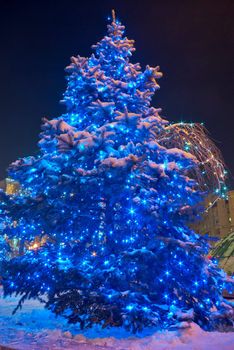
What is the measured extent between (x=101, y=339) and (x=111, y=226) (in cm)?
259

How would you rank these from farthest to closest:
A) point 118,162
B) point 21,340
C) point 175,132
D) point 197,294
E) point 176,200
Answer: point 175,132 → point 176,200 → point 197,294 → point 118,162 → point 21,340

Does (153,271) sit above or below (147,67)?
below

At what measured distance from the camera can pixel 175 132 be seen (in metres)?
9.31

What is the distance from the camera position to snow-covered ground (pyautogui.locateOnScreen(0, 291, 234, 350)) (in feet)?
20.0

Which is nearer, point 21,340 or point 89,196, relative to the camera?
point 21,340

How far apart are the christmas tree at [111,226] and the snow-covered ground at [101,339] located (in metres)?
0.26

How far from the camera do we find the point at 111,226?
27.5ft

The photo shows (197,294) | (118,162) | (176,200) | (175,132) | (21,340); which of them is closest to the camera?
(21,340)

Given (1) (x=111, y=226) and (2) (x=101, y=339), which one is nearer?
(2) (x=101, y=339)

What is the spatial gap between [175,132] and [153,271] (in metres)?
3.81

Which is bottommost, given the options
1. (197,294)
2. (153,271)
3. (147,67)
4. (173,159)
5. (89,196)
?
(197,294)

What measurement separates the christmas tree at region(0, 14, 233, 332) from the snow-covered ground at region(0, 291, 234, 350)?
0.86 ft

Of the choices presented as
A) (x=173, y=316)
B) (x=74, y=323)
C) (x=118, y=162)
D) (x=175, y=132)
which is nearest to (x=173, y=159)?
(x=175, y=132)

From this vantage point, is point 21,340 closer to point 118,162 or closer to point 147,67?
point 118,162
